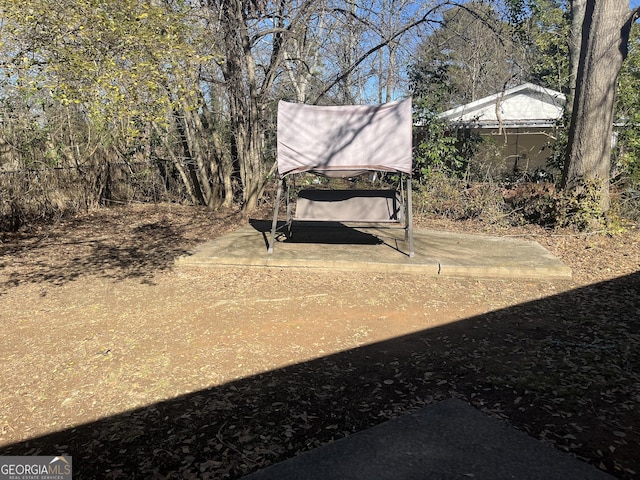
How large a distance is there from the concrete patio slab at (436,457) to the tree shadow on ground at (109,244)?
13.2ft

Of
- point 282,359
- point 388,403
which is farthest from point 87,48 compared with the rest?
point 388,403

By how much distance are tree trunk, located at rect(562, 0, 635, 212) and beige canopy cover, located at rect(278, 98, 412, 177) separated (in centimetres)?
352

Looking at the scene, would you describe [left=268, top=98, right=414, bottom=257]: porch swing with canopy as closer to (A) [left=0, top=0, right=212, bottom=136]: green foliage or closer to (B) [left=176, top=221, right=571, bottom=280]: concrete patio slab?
(B) [left=176, top=221, right=571, bottom=280]: concrete patio slab

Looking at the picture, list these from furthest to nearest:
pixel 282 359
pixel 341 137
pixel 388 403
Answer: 1. pixel 341 137
2. pixel 282 359
3. pixel 388 403

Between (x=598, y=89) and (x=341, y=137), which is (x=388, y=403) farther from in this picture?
(x=598, y=89)

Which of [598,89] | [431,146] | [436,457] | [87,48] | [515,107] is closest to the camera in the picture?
[436,457]

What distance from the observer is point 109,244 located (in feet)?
24.6

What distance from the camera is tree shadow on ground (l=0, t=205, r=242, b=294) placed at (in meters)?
5.90

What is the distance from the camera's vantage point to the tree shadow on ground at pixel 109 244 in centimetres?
590

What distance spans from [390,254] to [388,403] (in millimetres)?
3558

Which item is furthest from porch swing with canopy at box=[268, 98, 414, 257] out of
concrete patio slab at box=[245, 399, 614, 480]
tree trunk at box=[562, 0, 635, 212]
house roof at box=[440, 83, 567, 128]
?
house roof at box=[440, 83, 567, 128]

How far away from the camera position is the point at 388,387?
300 centimetres

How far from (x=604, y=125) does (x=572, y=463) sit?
7.18 metres

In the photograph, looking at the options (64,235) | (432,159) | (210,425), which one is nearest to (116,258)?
(64,235)
